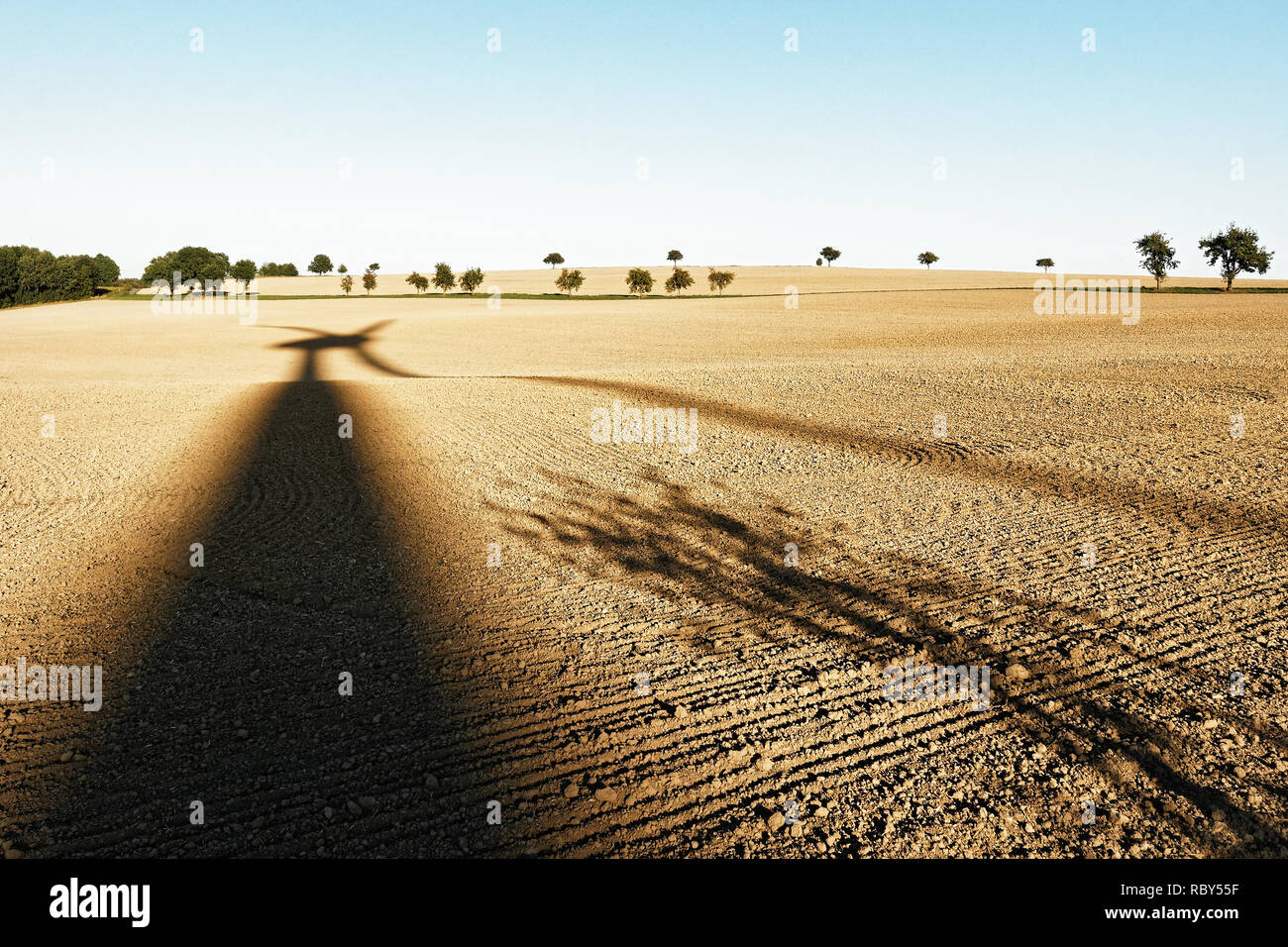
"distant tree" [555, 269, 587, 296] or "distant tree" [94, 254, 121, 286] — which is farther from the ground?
"distant tree" [94, 254, 121, 286]

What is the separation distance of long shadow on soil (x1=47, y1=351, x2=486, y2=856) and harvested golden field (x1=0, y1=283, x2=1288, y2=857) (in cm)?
3

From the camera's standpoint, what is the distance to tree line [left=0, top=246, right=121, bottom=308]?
93688mm

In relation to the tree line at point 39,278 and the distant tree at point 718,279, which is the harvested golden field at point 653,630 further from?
the tree line at point 39,278

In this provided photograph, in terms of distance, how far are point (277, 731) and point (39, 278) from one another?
113964 mm

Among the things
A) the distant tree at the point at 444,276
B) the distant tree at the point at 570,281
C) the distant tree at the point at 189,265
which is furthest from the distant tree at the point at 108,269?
the distant tree at the point at 570,281

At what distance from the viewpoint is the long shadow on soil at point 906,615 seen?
482 centimetres

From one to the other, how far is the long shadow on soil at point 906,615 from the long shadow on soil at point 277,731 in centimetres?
225
